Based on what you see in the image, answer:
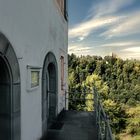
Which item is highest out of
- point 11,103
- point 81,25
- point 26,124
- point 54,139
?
point 81,25

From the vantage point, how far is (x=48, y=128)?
611 centimetres

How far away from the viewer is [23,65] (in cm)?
403

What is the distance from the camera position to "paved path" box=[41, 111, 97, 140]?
5.59 metres

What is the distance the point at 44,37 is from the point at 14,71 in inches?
85.3

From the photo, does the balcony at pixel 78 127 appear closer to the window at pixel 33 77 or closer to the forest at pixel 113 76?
the window at pixel 33 77

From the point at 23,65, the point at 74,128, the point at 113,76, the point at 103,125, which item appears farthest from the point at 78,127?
the point at 113,76

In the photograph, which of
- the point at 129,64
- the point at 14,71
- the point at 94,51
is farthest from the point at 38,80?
the point at 94,51

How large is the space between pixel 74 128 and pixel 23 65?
292 cm

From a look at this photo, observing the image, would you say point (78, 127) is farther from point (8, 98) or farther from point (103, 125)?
point (8, 98)

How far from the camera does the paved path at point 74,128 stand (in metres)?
5.59

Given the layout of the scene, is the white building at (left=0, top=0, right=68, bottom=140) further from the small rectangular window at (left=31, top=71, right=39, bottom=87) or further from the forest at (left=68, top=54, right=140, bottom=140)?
the forest at (left=68, top=54, right=140, bottom=140)

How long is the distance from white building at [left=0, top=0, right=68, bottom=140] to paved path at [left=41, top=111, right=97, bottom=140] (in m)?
0.48

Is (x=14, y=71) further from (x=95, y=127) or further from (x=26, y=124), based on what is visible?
(x=95, y=127)

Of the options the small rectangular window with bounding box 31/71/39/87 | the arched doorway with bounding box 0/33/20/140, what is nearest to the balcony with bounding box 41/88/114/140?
the small rectangular window with bounding box 31/71/39/87
